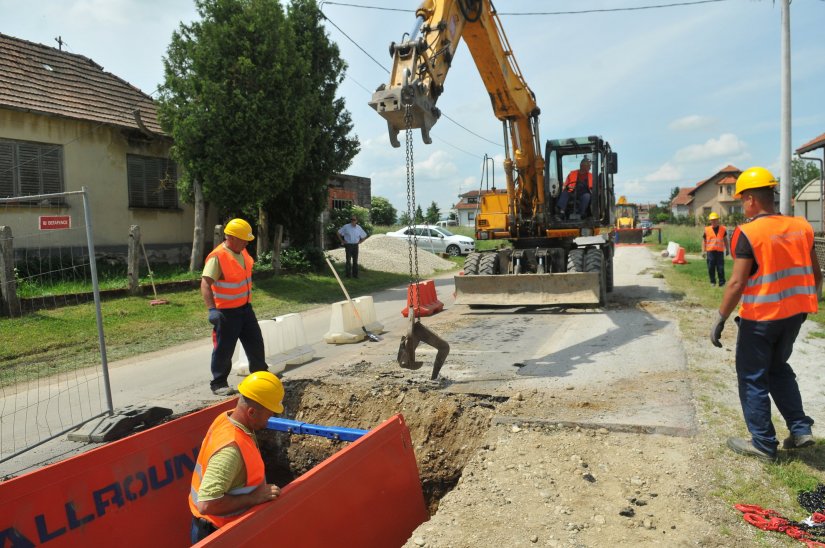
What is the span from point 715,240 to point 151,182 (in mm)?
14771

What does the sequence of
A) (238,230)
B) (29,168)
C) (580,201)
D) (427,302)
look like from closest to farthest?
1. (238,230)
2. (427,302)
3. (580,201)
4. (29,168)

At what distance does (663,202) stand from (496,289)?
406 feet

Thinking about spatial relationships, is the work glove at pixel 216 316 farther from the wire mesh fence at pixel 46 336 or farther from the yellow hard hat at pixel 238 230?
the wire mesh fence at pixel 46 336

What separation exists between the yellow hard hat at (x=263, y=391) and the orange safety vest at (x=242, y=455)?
7.0 inches

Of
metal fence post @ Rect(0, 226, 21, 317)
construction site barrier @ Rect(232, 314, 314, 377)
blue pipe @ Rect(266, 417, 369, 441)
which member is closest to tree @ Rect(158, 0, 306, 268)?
metal fence post @ Rect(0, 226, 21, 317)

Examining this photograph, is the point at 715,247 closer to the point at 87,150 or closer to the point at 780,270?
the point at 780,270

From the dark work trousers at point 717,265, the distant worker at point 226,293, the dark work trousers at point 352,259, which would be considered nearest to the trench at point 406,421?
the distant worker at point 226,293

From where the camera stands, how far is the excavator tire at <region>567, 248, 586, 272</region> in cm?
1114

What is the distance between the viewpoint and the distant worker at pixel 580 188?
12.0 meters

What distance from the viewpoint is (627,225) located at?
40.6m

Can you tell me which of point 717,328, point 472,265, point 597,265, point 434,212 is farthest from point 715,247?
point 434,212

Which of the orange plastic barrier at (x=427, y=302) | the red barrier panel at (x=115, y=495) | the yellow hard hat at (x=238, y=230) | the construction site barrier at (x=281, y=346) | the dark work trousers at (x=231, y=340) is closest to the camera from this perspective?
the red barrier panel at (x=115, y=495)

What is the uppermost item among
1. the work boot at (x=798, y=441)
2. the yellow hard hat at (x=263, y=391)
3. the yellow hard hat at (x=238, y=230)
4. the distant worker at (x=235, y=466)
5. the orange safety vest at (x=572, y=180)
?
the orange safety vest at (x=572, y=180)

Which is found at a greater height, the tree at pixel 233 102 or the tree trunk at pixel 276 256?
the tree at pixel 233 102
